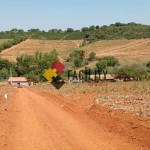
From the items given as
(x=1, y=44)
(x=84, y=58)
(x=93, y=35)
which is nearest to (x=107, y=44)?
(x=84, y=58)

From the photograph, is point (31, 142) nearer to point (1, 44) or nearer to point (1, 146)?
point (1, 146)

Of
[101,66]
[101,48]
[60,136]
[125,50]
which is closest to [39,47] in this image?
[101,48]

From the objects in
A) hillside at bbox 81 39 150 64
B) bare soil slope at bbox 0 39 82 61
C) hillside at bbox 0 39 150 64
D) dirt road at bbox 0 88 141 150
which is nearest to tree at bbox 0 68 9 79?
hillside at bbox 0 39 150 64

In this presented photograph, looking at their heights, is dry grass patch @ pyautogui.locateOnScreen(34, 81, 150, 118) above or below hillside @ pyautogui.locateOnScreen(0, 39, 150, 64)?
below

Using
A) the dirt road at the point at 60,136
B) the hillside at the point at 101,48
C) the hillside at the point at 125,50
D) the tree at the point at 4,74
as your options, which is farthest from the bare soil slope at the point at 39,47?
the dirt road at the point at 60,136

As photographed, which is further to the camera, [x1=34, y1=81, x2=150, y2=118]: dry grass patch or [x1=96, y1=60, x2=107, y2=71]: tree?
[x1=96, y1=60, x2=107, y2=71]: tree

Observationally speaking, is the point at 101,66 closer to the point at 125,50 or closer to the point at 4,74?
the point at 4,74

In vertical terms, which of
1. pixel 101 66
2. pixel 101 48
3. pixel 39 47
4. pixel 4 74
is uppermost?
pixel 39 47

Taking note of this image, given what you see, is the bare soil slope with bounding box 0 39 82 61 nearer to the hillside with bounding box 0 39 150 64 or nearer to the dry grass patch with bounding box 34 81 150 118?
the hillside with bounding box 0 39 150 64

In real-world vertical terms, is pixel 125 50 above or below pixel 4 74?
above

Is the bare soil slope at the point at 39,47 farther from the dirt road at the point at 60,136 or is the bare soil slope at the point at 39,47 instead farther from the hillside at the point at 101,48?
the dirt road at the point at 60,136

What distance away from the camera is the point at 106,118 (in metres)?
16.7

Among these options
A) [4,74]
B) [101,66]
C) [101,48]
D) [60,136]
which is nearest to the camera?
[60,136]

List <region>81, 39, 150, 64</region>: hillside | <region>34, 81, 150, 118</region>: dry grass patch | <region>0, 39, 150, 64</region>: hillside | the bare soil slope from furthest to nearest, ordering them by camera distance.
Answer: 1. the bare soil slope
2. <region>0, 39, 150, 64</region>: hillside
3. <region>81, 39, 150, 64</region>: hillside
4. <region>34, 81, 150, 118</region>: dry grass patch
